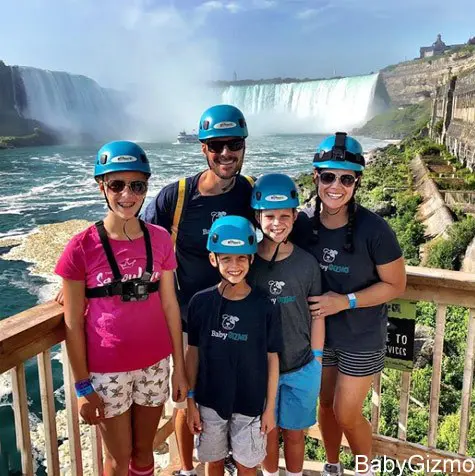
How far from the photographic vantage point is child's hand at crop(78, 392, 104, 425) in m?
2.16

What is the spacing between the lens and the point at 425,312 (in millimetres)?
10148

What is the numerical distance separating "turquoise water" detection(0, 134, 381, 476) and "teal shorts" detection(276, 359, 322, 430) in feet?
4.33

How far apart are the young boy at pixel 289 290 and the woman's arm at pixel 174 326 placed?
15.8 inches

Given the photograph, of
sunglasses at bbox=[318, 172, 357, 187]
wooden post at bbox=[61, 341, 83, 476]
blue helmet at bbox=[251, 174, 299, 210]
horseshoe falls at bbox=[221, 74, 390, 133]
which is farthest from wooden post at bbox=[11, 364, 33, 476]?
horseshoe falls at bbox=[221, 74, 390, 133]

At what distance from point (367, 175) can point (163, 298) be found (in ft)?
110

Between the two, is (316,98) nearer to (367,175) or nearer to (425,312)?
(367,175)

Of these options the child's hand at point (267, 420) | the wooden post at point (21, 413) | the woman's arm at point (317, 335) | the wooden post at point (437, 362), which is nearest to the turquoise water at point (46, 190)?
the wooden post at point (21, 413)

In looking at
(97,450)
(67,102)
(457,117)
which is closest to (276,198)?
(97,450)

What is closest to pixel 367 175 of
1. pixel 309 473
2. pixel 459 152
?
pixel 459 152

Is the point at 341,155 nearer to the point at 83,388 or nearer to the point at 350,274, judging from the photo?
the point at 350,274

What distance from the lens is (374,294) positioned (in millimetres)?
2424

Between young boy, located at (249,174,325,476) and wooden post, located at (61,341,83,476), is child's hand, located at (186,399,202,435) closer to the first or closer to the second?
young boy, located at (249,174,325,476)

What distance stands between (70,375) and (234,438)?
0.85m

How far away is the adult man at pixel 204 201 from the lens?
260 centimetres
